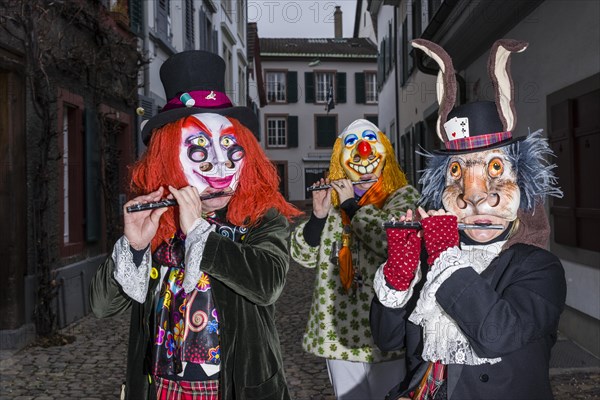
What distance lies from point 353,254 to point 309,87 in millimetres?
32675

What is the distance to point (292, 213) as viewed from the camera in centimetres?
255

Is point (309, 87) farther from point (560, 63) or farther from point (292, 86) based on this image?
point (560, 63)

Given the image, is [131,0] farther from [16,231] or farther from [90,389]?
[90,389]

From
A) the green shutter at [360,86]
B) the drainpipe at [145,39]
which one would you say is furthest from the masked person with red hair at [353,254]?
the green shutter at [360,86]

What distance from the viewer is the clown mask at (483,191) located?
195 cm

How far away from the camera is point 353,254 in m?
3.28

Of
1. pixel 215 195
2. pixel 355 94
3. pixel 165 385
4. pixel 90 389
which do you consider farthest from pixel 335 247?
pixel 355 94

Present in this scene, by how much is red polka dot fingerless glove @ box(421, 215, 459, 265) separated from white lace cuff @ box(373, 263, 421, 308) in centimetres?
12

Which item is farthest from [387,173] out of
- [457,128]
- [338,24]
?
[338,24]

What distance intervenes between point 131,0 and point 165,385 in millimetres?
8717

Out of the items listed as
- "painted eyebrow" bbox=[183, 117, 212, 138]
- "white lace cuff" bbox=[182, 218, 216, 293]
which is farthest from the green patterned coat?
"white lace cuff" bbox=[182, 218, 216, 293]

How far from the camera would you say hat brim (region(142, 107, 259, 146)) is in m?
2.42

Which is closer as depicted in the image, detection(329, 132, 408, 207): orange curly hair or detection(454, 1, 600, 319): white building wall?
detection(329, 132, 408, 207): orange curly hair

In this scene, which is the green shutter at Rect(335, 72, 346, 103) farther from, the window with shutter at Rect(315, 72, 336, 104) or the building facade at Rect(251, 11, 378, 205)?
the window with shutter at Rect(315, 72, 336, 104)
